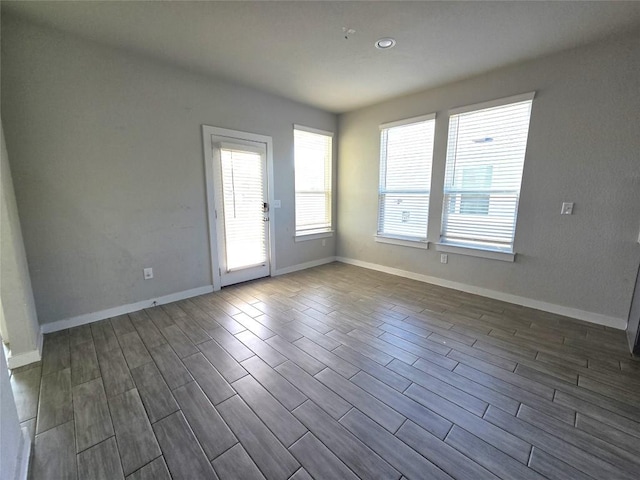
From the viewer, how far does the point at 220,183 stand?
3.42 m

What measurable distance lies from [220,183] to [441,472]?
3.39m

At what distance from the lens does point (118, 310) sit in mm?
2828

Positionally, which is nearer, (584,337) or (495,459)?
(495,459)

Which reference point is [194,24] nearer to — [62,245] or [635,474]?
[62,245]

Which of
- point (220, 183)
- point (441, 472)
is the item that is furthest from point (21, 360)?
point (441, 472)

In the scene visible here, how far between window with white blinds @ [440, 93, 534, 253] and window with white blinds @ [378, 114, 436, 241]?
33cm

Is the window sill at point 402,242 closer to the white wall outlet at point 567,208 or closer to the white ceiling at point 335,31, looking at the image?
the white wall outlet at point 567,208

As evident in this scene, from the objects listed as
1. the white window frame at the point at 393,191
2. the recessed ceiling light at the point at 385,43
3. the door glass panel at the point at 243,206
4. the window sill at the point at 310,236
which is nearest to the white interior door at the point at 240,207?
the door glass panel at the point at 243,206

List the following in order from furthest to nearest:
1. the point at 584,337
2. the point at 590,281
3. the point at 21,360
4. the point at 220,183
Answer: the point at 220,183, the point at 590,281, the point at 584,337, the point at 21,360

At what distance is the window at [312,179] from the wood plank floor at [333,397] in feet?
6.95

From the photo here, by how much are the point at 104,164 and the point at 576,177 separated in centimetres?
472

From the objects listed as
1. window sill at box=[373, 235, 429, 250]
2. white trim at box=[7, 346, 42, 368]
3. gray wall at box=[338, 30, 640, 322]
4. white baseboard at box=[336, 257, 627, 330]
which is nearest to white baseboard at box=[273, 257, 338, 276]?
white baseboard at box=[336, 257, 627, 330]

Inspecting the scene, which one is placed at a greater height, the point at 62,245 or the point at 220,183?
the point at 220,183

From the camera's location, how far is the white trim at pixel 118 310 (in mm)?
2520
